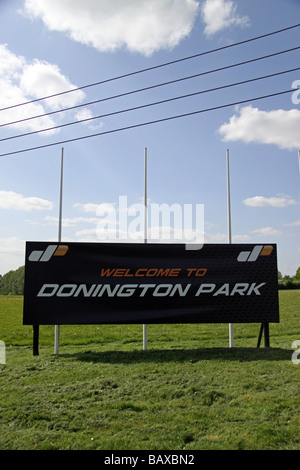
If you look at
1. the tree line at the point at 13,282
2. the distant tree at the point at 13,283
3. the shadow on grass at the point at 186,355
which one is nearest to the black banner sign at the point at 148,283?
the shadow on grass at the point at 186,355

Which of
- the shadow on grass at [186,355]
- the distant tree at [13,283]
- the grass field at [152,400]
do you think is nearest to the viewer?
the grass field at [152,400]

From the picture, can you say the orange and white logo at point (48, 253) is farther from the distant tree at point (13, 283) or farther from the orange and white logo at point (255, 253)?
the distant tree at point (13, 283)

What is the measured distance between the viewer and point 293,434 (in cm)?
386

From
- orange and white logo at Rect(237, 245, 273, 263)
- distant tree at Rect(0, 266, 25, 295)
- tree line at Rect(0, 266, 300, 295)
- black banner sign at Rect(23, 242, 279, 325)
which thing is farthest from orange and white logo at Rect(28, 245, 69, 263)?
distant tree at Rect(0, 266, 25, 295)

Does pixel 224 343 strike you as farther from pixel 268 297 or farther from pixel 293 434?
pixel 293 434

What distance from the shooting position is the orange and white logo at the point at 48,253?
7.98 m

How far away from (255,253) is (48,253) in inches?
188

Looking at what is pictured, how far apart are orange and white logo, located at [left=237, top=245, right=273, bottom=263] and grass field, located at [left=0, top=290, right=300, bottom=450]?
2030 mm

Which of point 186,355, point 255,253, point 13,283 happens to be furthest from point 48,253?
point 13,283

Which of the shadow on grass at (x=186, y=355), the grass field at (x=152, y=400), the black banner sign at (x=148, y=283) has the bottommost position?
the grass field at (x=152, y=400)

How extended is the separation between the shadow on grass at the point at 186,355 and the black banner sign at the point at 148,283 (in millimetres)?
664

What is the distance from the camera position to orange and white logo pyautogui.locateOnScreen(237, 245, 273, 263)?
27.0ft
